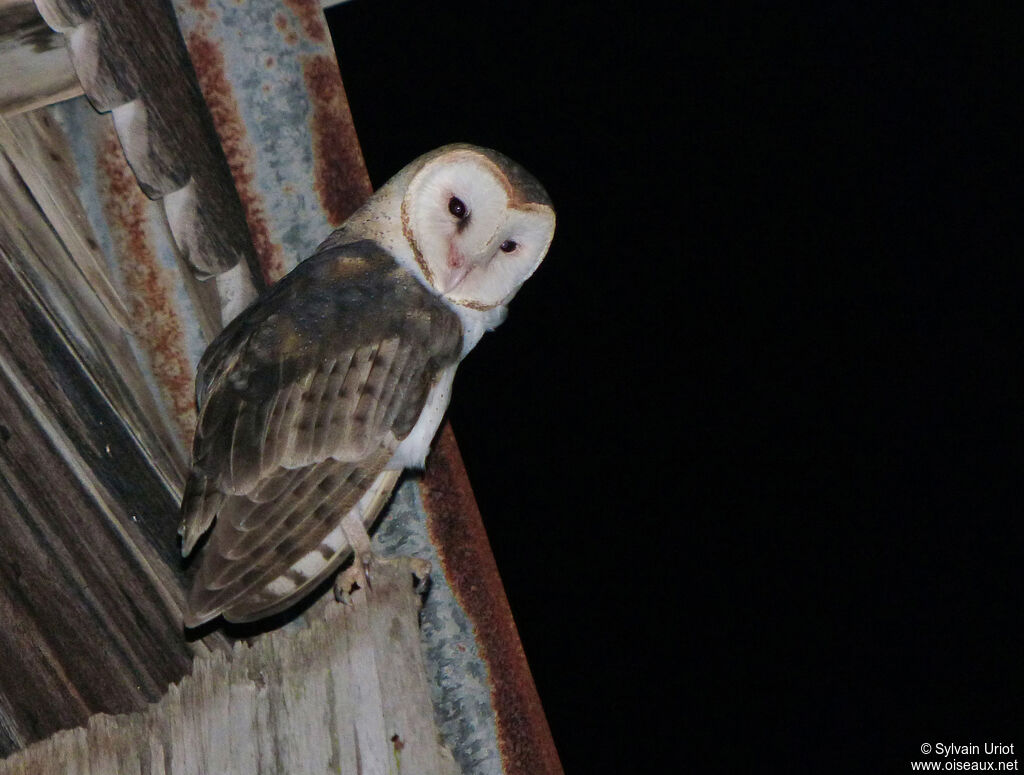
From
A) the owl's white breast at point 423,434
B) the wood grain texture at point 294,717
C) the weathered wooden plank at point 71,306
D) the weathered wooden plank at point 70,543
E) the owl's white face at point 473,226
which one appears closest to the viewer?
the wood grain texture at point 294,717

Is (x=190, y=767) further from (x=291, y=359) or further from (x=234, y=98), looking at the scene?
(x=234, y=98)

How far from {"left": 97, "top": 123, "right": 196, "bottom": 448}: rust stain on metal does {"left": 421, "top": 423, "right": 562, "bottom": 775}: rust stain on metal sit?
1.70ft

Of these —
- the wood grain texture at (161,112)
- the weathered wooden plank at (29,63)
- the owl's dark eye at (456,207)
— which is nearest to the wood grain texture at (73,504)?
the weathered wooden plank at (29,63)

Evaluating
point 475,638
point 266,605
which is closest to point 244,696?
point 266,605

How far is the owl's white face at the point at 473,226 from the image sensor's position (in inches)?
86.7

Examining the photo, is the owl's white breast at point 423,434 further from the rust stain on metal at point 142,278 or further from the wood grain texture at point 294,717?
the wood grain texture at point 294,717

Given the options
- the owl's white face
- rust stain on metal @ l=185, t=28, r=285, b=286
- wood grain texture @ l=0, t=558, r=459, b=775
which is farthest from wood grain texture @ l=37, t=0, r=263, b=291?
wood grain texture @ l=0, t=558, r=459, b=775

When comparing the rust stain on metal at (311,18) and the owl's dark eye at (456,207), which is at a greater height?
the rust stain on metal at (311,18)

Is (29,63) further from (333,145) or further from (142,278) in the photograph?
(333,145)

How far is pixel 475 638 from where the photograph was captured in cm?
202

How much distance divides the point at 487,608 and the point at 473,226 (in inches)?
30.7

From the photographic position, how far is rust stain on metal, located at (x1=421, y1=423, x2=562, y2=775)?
198 cm

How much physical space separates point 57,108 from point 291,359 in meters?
0.66

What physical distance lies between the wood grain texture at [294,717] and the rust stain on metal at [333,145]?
0.95 m
